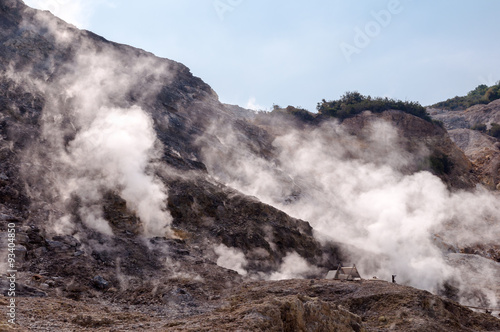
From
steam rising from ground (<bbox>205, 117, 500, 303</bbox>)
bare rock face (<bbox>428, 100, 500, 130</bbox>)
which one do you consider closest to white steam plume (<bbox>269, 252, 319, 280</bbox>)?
steam rising from ground (<bbox>205, 117, 500, 303</bbox>)

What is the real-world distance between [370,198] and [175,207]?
58.4ft

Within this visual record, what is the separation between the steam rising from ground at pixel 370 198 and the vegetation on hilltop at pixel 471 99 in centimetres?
2789

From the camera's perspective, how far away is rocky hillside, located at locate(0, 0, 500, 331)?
39.3 feet

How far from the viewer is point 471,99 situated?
7300cm

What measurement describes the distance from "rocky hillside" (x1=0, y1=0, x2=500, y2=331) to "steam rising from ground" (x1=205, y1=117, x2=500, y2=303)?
160 mm

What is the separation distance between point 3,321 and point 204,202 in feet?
47.1

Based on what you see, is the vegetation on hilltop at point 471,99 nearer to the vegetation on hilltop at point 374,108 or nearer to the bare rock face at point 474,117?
the bare rock face at point 474,117

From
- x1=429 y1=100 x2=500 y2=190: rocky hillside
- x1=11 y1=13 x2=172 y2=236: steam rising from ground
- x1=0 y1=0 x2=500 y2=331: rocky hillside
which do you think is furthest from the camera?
x1=429 y1=100 x2=500 y2=190: rocky hillside

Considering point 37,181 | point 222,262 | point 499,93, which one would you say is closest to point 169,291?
point 222,262

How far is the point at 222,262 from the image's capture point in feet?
61.2

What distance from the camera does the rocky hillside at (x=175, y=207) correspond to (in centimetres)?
1197

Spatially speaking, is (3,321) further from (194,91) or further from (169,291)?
(194,91)

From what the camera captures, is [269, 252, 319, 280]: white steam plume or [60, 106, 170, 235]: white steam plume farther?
[269, 252, 319, 280]: white steam plume

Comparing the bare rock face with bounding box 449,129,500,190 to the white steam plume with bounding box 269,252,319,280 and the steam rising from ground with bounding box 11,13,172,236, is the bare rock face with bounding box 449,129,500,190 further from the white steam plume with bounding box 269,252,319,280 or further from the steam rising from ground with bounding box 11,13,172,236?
the steam rising from ground with bounding box 11,13,172,236
